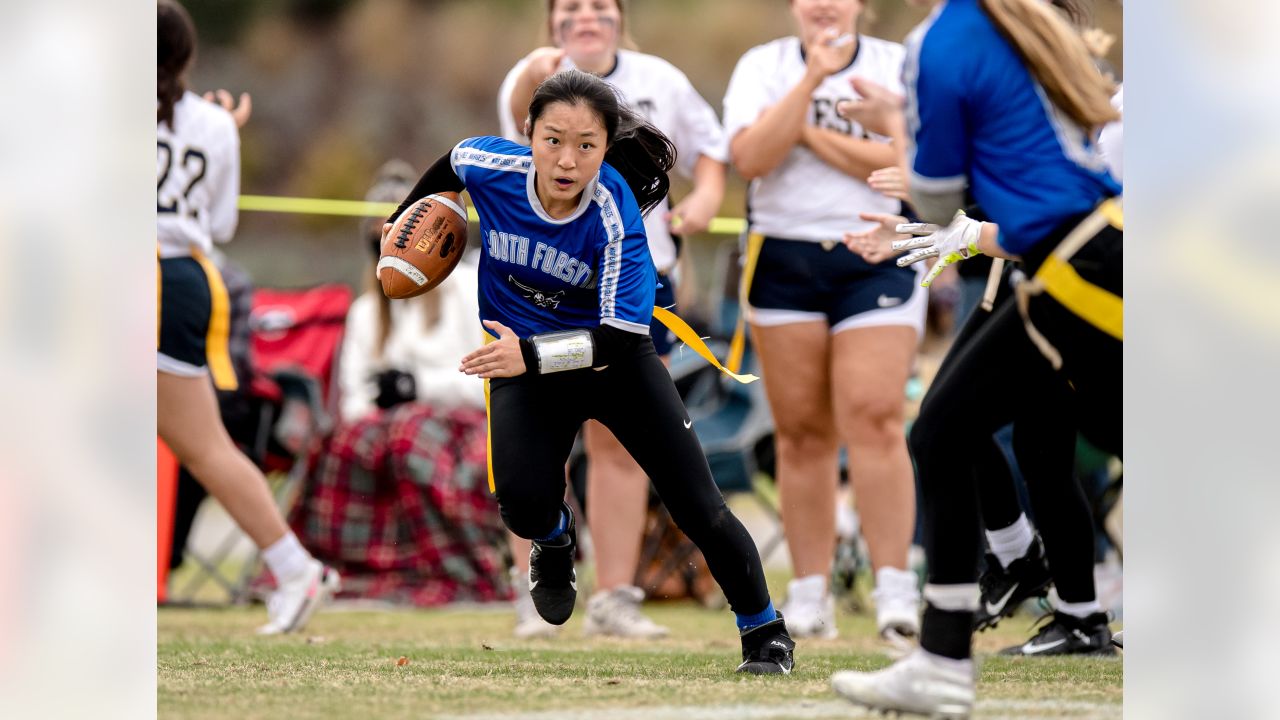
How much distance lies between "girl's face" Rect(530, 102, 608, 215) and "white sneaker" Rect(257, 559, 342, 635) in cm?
225

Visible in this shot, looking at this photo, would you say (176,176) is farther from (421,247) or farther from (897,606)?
(897,606)

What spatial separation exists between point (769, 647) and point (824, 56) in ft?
7.48

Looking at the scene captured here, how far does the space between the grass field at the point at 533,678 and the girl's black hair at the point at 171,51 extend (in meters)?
1.90

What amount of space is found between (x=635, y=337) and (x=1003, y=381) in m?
1.08

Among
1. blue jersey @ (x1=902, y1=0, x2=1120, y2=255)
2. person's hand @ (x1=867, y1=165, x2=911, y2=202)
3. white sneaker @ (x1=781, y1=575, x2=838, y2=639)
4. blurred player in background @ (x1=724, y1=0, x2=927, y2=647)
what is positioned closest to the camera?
blue jersey @ (x1=902, y1=0, x2=1120, y2=255)

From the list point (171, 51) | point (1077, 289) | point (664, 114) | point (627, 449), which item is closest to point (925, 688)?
point (1077, 289)

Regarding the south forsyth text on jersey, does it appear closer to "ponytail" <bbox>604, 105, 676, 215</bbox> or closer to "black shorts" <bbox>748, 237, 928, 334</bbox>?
"ponytail" <bbox>604, 105, 676, 215</bbox>

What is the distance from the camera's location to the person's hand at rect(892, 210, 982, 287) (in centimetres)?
383

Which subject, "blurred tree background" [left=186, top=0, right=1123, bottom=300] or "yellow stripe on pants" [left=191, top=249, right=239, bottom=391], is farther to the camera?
"blurred tree background" [left=186, top=0, right=1123, bottom=300]

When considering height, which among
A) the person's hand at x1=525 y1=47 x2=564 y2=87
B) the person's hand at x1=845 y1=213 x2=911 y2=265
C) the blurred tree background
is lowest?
the person's hand at x1=845 y1=213 x2=911 y2=265

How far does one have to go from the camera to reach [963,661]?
3.55 m

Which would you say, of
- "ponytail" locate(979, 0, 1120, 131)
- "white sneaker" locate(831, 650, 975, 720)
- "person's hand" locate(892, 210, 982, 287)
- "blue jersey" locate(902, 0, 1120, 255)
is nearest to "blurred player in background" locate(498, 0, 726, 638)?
"person's hand" locate(892, 210, 982, 287)
